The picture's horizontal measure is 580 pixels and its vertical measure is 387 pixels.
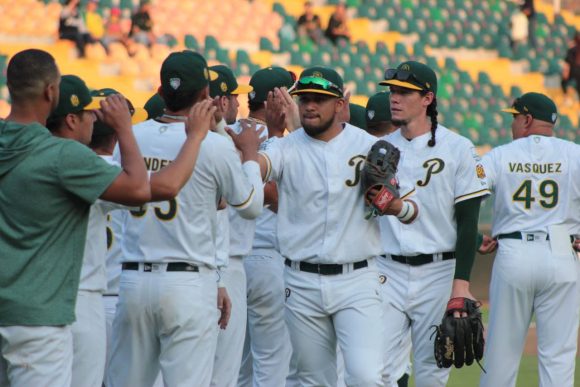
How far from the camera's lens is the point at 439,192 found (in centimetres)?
630

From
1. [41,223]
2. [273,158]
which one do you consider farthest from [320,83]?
[41,223]

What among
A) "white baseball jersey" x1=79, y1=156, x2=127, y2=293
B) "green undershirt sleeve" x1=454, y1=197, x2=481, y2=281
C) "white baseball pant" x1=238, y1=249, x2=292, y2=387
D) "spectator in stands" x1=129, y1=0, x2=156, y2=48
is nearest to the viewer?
"white baseball jersey" x1=79, y1=156, x2=127, y2=293

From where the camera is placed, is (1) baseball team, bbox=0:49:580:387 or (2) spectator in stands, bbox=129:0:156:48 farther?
(2) spectator in stands, bbox=129:0:156:48

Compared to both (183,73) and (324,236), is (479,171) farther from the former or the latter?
(183,73)

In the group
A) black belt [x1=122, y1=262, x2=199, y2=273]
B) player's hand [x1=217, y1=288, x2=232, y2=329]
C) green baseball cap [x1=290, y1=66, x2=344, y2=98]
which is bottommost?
player's hand [x1=217, y1=288, x2=232, y2=329]

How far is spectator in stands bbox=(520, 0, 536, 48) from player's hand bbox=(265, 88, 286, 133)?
2005 cm

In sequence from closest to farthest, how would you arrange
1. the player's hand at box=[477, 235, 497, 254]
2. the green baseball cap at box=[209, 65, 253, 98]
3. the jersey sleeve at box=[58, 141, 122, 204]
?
1. the jersey sleeve at box=[58, 141, 122, 204]
2. the green baseball cap at box=[209, 65, 253, 98]
3. the player's hand at box=[477, 235, 497, 254]

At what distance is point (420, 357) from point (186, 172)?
2515 millimetres

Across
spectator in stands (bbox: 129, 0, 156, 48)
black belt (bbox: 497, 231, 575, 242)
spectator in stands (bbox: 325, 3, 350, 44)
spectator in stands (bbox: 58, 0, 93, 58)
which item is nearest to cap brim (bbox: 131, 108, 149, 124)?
black belt (bbox: 497, 231, 575, 242)

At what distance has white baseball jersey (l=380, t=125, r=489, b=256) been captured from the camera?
247 inches

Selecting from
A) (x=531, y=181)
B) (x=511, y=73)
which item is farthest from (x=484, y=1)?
(x=531, y=181)

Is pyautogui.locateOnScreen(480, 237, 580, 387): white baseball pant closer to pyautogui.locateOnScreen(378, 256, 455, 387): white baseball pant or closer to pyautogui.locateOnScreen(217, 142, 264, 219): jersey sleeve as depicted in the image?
pyautogui.locateOnScreen(378, 256, 455, 387): white baseball pant

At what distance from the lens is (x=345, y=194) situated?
5.75 m

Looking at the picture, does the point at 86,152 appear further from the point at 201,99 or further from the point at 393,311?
the point at 393,311
